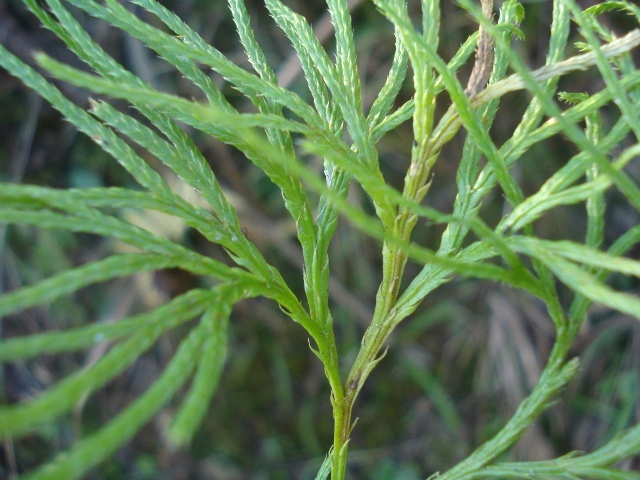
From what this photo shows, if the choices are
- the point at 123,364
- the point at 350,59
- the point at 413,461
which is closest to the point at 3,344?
the point at 123,364

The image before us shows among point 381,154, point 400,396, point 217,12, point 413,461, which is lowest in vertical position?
point 413,461

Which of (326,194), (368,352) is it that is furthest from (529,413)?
(326,194)

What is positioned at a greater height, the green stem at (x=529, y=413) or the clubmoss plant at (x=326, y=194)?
the clubmoss plant at (x=326, y=194)

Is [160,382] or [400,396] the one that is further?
[400,396]

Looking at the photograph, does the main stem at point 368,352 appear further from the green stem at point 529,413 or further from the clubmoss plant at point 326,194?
the green stem at point 529,413

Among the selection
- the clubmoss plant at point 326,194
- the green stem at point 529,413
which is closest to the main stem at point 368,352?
the clubmoss plant at point 326,194

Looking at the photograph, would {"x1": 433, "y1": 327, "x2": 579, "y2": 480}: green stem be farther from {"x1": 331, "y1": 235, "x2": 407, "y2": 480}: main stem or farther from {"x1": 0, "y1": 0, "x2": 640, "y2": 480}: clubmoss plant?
{"x1": 331, "y1": 235, "x2": 407, "y2": 480}: main stem

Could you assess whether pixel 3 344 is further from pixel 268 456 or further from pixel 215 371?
pixel 268 456

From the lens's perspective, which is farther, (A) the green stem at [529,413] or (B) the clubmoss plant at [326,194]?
(A) the green stem at [529,413]

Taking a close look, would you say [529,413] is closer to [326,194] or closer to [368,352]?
[368,352]
